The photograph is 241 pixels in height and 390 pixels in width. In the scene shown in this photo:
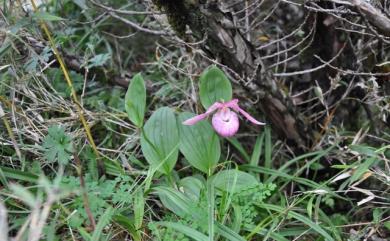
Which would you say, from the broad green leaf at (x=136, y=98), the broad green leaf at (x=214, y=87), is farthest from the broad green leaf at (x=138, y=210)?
the broad green leaf at (x=214, y=87)

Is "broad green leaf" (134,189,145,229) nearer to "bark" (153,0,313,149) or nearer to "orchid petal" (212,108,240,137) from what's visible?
"orchid petal" (212,108,240,137)

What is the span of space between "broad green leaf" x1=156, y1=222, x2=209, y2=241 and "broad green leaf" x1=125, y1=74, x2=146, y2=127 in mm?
383

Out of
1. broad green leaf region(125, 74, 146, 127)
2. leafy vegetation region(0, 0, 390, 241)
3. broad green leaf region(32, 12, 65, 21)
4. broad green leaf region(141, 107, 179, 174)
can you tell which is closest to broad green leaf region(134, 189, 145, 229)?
leafy vegetation region(0, 0, 390, 241)

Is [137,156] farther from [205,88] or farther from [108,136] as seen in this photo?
[205,88]

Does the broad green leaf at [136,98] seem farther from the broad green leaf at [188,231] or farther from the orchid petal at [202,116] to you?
the broad green leaf at [188,231]

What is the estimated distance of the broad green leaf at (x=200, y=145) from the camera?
1.61 meters

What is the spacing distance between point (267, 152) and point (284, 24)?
0.66 meters

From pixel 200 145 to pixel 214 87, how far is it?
19cm

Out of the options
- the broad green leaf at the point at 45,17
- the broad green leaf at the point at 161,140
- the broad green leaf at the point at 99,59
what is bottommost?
the broad green leaf at the point at 161,140

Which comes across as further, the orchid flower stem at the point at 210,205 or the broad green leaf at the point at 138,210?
the broad green leaf at the point at 138,210

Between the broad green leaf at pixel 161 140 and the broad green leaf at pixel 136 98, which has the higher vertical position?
the broad green leaf at pixel 136 98

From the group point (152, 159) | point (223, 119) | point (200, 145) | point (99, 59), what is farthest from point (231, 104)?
point (99, 59)

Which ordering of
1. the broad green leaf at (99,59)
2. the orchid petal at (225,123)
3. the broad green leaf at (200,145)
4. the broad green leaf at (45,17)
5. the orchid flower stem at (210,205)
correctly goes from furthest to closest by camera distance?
the broad green leaf at (99,59) < the broad green leaf at (200,145) < the orchid petal at (225,123) < the broad green leaf at (45,17) < the orchid flower stem at (210,205)

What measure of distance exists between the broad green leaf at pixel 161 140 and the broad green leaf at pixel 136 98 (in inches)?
2.5
